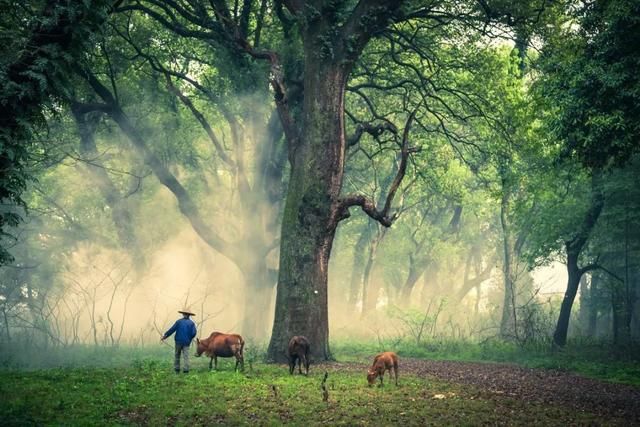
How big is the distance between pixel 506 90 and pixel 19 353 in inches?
908

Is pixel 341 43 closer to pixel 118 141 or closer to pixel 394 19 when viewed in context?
pixel 394 19

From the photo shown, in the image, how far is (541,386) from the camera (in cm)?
1673

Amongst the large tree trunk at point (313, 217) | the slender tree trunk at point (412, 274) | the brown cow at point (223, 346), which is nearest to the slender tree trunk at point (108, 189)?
the large tree trunk at point (313, 217)

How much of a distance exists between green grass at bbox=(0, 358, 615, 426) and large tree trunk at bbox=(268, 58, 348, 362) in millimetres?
3932

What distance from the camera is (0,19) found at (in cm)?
1445

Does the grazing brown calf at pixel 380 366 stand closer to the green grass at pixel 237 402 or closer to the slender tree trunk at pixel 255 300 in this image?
the green grass at pixel 237 402

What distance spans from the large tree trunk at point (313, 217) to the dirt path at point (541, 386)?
365 cm

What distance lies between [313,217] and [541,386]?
8.17 metres

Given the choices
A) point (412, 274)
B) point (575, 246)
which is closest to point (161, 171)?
point (575, 246)

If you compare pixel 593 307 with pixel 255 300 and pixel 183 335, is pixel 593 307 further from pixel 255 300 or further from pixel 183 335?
pixel 183 335

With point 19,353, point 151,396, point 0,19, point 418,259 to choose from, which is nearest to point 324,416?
point 151,396

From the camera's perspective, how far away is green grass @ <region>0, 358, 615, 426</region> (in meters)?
10.8

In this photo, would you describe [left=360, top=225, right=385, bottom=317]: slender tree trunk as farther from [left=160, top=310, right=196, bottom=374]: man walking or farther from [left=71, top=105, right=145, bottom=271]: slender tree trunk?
[left=160, top=310, right=196, bottom=374]: man walking

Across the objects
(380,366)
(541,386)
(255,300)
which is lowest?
(541,386)
